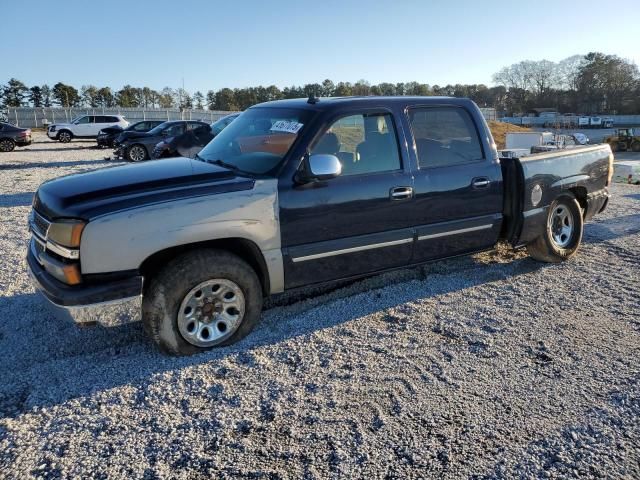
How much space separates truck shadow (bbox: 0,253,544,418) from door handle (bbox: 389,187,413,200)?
99 centimetres

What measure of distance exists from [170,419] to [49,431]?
0.65m

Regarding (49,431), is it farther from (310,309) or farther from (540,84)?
(540,84)

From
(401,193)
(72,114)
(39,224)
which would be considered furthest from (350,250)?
(72,114)

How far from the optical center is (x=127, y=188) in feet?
12.0

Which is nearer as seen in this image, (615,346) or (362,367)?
(362,367)

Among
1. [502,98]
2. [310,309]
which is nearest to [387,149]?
[310,309]

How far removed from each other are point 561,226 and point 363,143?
291 centimetres

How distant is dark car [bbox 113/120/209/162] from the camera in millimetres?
18219

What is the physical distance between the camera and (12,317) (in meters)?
4.46

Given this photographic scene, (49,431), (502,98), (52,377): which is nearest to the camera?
(49,431)

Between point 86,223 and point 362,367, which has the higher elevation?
point 86,223

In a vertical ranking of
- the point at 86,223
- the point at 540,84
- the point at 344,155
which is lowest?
the point at 86,223

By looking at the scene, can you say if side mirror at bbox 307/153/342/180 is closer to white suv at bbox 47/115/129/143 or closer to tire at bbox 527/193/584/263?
tire at bbox 527/193/584/263

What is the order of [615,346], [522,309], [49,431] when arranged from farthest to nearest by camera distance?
1. [522,309]
2. [615,346]
3. [49,431]
